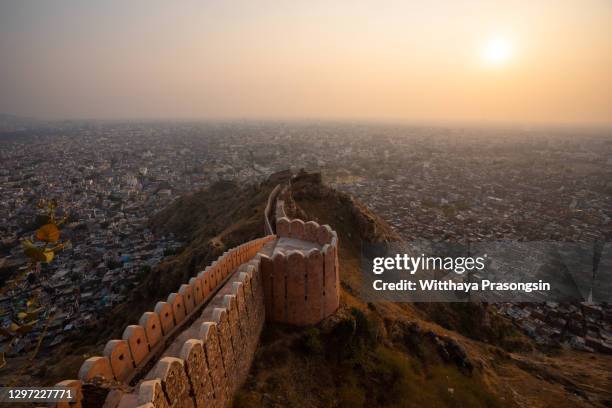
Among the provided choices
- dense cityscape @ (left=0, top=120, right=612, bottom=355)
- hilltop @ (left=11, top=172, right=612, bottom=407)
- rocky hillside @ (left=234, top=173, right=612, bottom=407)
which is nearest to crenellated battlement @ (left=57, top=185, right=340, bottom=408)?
rocky hillside @ (left=234, top=173, right=612, bottom=407)

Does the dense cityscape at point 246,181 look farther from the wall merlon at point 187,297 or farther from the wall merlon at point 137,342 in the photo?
the wall merlon at point 187,297

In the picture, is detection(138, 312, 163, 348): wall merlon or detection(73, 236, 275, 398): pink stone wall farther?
detection(138, 312, 163, 348): wall merlon

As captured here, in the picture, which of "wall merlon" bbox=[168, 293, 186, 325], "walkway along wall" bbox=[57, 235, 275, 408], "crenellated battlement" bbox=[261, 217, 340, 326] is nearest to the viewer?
"walkway along wall" bbox=[57, 235, 275, 408]

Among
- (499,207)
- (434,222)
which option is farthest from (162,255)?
(499,207)

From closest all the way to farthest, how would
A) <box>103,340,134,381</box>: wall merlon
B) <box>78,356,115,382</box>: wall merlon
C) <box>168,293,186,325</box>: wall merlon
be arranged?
<box>78,356,115,382</box>: wall merlon
<box>103,340,134,381</box>: wall merlon
<box>168,293,186,325</box>: wall merlon

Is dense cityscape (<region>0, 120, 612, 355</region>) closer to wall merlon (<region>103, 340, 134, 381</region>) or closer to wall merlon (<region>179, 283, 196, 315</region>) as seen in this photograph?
wall merlon (<region>103, 340, 134, 381</region>)

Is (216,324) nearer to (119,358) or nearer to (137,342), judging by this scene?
(137,342)

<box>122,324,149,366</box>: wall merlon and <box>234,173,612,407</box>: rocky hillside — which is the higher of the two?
<box>122,324,149,366</box>: wall merlon

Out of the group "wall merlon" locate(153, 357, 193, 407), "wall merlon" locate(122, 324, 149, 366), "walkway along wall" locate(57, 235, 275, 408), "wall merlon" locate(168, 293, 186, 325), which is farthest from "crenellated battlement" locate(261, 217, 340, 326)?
"wall merlon" locate(153, 357, 193, 407)
